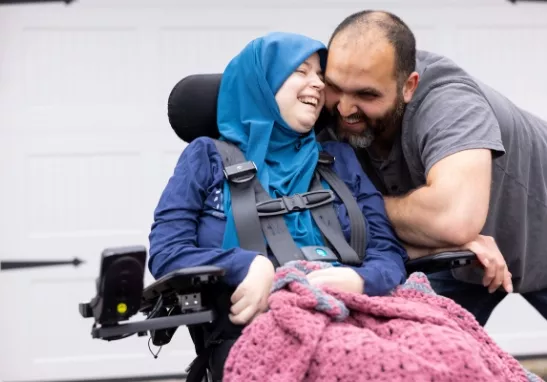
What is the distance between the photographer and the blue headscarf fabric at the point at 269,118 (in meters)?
2.38

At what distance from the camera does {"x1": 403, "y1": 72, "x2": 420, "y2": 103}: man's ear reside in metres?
2.71

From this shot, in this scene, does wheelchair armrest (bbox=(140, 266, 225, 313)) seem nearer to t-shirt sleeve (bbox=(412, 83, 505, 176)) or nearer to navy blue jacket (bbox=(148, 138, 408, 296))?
navy blue jacket (bbox=(148, 138, 408, 296))

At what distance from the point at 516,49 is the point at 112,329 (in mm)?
3373

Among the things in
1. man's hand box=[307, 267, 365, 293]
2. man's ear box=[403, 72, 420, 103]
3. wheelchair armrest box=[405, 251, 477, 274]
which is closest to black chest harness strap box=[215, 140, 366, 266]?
man's hand box=[307, 267, 365, 293]

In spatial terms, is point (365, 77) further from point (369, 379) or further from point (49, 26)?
point (49, 26)

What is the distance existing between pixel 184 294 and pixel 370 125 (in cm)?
90

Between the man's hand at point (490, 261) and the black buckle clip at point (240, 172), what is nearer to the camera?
the black buckle clip at point (240, 172)

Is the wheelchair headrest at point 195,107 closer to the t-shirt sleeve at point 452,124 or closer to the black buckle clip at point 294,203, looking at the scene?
the black buckle clip at point 294,203

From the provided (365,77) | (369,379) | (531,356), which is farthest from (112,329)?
(531,356)

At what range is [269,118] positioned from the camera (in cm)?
243

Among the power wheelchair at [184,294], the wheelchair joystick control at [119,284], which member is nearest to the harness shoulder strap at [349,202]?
the power wheelchair at [184,294]

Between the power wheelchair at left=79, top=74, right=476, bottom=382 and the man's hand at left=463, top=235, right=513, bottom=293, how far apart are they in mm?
29

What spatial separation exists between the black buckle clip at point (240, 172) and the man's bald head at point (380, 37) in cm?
50

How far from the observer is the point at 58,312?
14.4ft
